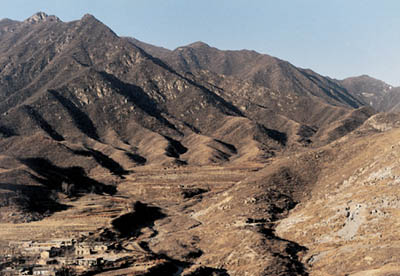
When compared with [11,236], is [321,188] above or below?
above

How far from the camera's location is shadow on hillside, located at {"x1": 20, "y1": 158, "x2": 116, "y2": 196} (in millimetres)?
133587

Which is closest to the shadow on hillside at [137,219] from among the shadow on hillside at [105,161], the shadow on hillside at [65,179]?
the shadow on hillside at [65,179]

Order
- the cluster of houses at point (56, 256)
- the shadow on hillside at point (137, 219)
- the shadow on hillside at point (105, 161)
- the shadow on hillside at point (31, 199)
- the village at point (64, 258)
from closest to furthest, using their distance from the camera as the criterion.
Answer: the village at point (64, 258)
the cluster of houses at point (56, 256)
the shadow on hillside at point (137, 219)
the shadow on hillside at point (31, 199)
the shadow on hillside at point (105, 161)

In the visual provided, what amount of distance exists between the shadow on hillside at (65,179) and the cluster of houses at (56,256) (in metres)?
57.1

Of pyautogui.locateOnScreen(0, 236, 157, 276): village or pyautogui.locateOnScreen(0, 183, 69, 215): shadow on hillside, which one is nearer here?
pyautogui.locateOnScreen(0, 236, 157, 276): village

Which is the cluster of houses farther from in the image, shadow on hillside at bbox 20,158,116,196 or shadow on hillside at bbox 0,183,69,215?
shadow on hillside at bbox 20,158,116,196

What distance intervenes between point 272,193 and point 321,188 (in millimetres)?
9736

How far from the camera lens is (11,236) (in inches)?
3236

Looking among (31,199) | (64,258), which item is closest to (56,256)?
(64,258)

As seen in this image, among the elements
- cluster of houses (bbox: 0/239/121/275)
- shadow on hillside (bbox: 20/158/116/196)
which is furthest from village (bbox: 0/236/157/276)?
shadow on hillside (bbox: 20/158/116/196)

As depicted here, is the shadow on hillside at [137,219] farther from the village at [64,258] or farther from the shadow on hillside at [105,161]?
the shadow on hillside at [105,161]

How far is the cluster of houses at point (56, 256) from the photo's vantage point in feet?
188

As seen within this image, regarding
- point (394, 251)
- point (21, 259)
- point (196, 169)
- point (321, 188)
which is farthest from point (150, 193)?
point (394, 251)

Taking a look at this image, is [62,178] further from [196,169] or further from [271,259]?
[271,259]
